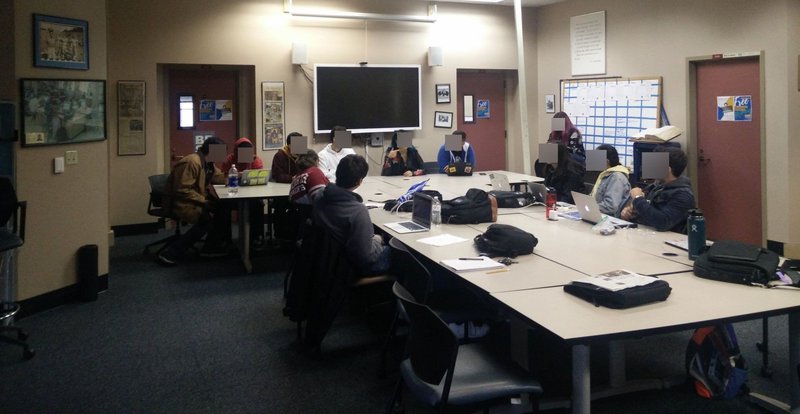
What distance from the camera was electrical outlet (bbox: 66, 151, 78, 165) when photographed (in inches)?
178

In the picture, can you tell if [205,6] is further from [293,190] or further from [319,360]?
[319,360]

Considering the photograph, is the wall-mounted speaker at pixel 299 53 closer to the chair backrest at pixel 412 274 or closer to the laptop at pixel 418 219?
the laptop at pixel 418 219

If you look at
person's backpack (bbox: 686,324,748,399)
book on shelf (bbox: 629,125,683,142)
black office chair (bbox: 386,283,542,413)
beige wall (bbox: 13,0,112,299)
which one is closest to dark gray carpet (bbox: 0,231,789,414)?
person's backpack (bbox: 686,324,748,399)

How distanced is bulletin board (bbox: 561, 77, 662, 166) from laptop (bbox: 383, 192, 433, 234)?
3884 millimetres

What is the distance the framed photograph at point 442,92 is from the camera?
838 centimetres

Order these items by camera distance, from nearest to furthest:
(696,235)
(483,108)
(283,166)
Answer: (696,235) < (283,166) < (483,108)

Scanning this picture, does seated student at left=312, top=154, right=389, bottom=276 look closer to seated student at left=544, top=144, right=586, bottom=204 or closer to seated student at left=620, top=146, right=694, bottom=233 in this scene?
seated student at left=620, top=146, right=694, bottom=233

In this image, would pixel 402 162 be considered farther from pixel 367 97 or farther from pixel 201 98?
pixel 201 98

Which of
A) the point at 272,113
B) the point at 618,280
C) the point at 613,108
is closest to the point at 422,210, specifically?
the point at 618,280

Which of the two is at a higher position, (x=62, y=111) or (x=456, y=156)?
(x=62, y=111)

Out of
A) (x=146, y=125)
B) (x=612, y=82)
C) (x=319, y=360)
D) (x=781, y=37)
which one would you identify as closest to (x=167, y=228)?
(x=146, y=125)

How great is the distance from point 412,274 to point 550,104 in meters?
6.56

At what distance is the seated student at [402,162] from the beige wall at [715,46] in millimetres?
2589

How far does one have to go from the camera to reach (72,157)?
4.54 meters
